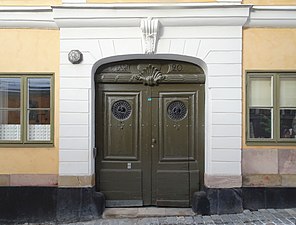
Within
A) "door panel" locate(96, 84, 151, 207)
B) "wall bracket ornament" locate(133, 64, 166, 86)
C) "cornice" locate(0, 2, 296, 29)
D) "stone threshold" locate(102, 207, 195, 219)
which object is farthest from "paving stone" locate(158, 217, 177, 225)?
"cornice" locate(0, 2, 296, 29)

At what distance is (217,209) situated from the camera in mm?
5316

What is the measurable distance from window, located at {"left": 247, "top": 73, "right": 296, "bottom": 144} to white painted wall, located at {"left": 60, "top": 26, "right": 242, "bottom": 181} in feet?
1.06

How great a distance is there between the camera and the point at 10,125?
217 inches

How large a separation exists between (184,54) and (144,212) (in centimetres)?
305

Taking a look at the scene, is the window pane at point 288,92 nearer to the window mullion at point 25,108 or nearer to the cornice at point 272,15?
the cornice at point 272,15

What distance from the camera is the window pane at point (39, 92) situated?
5.48 meters

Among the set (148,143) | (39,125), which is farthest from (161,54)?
(39,125)

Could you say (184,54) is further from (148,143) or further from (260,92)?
(148,143)

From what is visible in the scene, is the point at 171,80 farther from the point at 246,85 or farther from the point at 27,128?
the point at 27,128

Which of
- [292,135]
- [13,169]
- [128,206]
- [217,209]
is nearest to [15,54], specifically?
[13,169]

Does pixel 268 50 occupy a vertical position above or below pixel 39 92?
above

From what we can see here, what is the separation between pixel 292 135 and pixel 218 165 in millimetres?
1526

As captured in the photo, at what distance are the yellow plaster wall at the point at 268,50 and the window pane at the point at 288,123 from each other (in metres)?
0.77

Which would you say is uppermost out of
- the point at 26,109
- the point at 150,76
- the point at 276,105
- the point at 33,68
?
the point at 33,68
